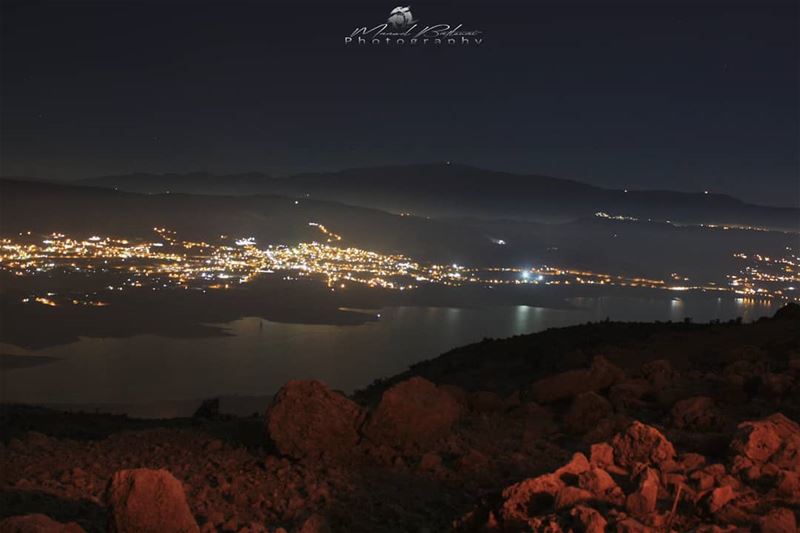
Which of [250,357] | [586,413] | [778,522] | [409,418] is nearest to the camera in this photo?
[778,522]

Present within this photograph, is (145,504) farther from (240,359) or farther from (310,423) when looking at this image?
(240,359)

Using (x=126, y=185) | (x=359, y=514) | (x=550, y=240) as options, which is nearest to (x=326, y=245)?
(x=550, y=240)

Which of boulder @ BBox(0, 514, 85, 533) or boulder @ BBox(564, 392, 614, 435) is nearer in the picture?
boulder @ BBox(0, 514, 85, 533)

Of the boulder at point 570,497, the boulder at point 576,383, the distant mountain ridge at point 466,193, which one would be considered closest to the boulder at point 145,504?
the boulder at point 570,497

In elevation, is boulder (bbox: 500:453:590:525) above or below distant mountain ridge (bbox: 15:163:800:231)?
below

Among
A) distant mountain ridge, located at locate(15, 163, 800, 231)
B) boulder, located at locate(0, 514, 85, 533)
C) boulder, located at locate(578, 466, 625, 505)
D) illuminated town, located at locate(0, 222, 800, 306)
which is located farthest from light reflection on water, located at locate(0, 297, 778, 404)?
distant mountain ridge, located at locate(15, 163, 800, 231)

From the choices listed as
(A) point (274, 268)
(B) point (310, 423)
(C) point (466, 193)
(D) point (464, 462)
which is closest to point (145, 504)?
(B) point (310, 423)

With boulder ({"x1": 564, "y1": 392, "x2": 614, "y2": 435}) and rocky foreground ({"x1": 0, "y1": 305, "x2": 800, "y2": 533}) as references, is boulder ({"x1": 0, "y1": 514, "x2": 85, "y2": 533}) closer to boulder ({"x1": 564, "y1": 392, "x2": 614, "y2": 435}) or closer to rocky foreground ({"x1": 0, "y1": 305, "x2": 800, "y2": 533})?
rocky foreground ({"x1": 0, "y1": 305, "x2": 800, "y2": 533})
